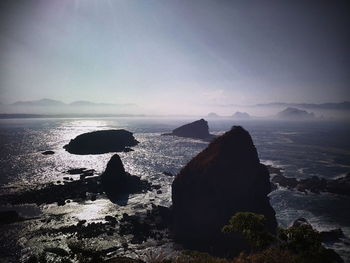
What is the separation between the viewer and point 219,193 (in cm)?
4222

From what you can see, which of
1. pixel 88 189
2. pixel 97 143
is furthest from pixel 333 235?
pixel 97 143

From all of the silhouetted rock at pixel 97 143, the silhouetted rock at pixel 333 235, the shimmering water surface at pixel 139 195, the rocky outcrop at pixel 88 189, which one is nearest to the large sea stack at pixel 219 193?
the shimmering water surface at pixel 139 195

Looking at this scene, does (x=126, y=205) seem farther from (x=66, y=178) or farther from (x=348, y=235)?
(x=348, y=235)

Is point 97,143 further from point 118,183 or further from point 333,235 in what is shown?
point 333,235

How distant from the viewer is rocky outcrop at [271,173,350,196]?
2594 inches

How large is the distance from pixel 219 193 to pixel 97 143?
102 metres

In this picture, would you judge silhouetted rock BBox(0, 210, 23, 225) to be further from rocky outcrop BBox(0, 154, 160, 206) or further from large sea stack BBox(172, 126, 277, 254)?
large sea stack BBox(172, 126, 277, 254)

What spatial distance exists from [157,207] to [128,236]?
12861mm

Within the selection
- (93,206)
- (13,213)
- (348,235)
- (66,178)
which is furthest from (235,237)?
(66,178)

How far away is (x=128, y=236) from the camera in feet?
138

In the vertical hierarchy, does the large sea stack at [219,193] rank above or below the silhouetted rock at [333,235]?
above

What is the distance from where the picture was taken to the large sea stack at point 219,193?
40.9m

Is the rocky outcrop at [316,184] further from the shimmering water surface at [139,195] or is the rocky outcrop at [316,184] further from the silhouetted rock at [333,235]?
the silhouetted rock at [333,235]

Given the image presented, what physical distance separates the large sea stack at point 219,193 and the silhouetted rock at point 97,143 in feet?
293
